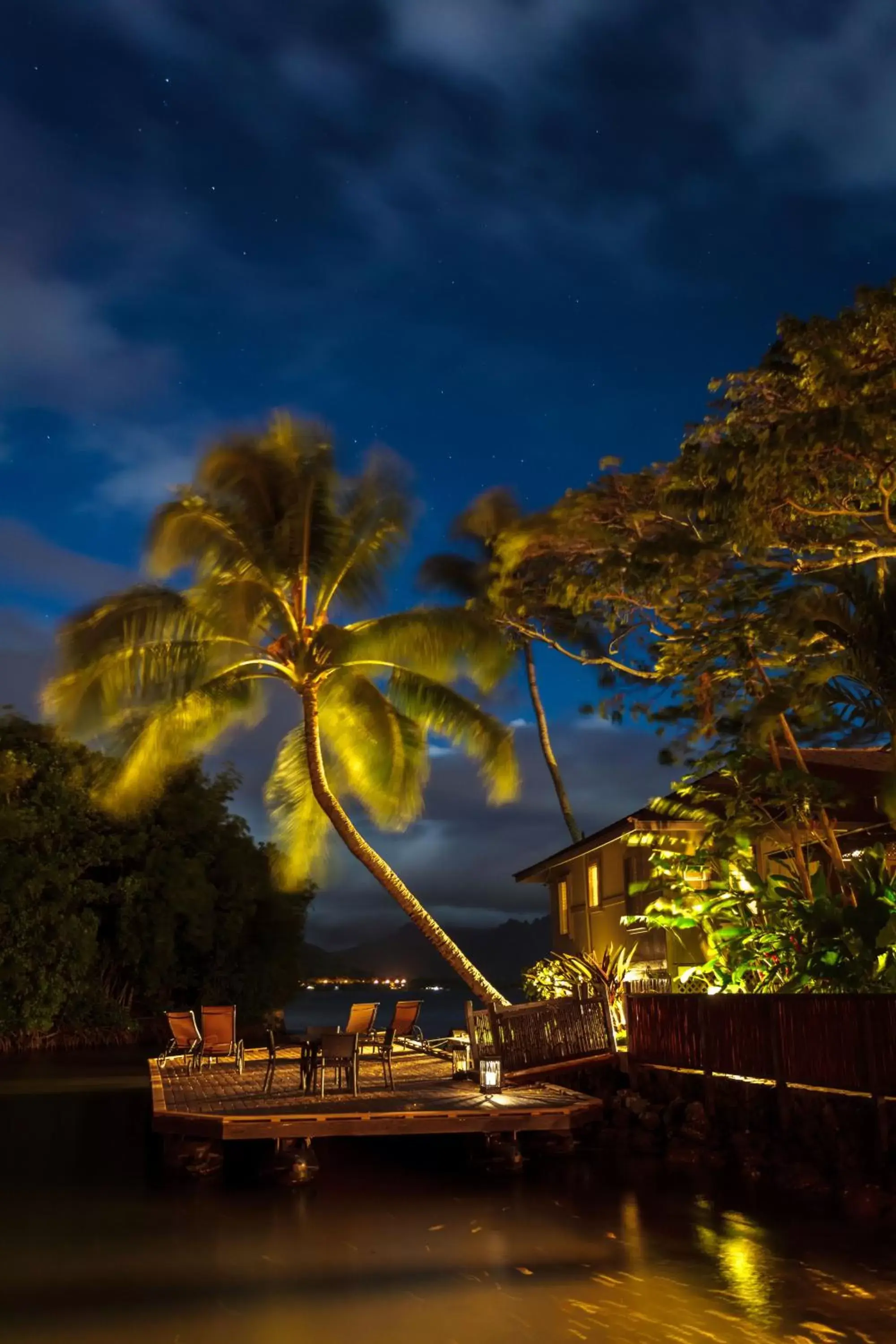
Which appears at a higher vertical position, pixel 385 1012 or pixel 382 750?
pixel 382 750

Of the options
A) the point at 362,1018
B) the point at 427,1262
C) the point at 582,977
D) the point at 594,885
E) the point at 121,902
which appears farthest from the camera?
the point at 121,902

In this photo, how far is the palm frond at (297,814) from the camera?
22500 mm

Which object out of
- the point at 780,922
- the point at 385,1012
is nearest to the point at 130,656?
the point at 780,922

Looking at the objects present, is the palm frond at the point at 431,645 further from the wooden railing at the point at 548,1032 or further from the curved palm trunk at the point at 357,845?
the wooden railing at the point at 548,1032

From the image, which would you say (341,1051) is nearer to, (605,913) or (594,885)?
(605,913)

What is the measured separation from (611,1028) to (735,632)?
17.1ft

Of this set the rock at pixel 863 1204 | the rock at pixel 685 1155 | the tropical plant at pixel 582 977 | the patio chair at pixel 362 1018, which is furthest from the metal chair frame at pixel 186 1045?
the rock at pixel 863 1204

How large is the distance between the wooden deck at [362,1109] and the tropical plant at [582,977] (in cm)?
190

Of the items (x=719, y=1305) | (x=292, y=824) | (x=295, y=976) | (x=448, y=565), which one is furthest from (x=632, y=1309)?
(x=295, y=976)

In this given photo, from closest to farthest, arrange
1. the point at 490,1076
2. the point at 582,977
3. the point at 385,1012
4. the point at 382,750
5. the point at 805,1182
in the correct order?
the point at 805,1182 → the point at 490,1076 → the point at 582,977 → the point at 382,750 → the point at 385,1012

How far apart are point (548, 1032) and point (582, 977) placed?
3.77 meters

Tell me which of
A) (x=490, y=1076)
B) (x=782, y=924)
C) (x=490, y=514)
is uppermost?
(x=490, y=514)

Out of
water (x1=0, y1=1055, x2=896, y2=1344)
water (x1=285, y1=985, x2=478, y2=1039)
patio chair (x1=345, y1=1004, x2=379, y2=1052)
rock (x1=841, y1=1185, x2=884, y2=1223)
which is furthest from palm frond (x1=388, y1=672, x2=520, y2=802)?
water (x1=285, y1=985, x2=478, y2=1039)

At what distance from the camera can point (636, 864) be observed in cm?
2352
